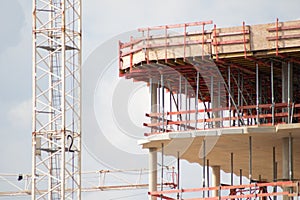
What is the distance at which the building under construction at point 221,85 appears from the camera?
57.1m

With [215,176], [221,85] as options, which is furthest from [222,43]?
[215,176]

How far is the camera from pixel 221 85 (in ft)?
207

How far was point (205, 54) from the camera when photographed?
58.1m

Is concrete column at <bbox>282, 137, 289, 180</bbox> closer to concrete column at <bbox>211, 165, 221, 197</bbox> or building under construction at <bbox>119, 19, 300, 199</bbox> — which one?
building under construction at <bbox>119, 19, 300, 199</bbox>

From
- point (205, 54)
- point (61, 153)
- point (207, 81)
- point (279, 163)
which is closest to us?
point (205, 54)

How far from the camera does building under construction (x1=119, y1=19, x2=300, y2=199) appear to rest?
57.1m

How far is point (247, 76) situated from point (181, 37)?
5243 mm

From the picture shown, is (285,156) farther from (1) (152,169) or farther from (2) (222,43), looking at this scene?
(1) (152,169)

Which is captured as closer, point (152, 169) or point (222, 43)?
point (222, 43)

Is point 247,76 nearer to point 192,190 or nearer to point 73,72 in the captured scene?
point 192,190

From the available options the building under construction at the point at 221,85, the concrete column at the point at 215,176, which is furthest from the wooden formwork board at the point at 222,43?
the concrete column at the point at 215,176

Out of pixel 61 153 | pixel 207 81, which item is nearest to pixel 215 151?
pixel 207 81

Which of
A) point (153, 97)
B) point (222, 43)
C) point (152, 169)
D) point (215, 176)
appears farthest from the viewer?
point (215, 176)

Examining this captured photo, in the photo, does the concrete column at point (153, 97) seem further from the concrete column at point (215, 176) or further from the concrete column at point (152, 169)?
the concrete column at point (215, 176)
